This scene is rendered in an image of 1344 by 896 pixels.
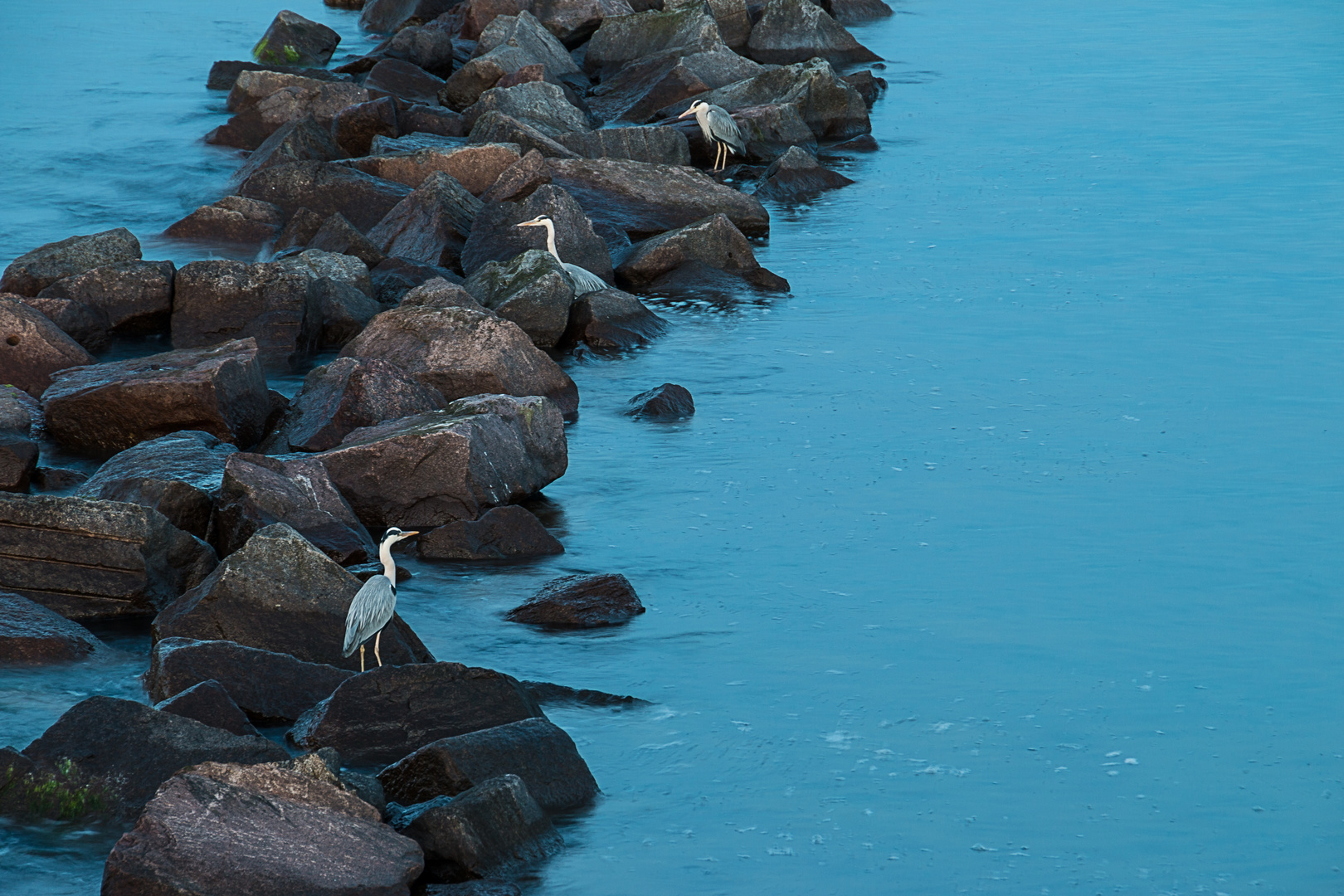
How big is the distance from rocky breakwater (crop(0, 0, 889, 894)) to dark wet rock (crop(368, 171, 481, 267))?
0.12 ft

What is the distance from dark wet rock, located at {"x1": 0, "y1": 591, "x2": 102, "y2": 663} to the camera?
8.39m

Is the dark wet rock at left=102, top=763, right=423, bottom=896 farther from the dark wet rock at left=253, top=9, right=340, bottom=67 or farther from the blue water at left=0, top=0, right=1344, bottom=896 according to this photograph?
the dark wet rock at left=253, top=9, right=340, bottom=67

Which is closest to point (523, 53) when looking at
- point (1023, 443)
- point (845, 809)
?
point (1023, 443)

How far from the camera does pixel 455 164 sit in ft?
59.7

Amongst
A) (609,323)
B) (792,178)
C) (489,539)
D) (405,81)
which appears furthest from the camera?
(405,81)

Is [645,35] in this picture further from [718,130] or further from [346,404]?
[346,404]

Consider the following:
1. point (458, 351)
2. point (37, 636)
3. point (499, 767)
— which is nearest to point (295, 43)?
point (458, 351)

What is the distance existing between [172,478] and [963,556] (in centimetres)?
548

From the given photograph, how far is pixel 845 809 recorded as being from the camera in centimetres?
743

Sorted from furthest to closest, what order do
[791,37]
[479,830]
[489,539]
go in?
[791,37] < [489,539] < [479,830]

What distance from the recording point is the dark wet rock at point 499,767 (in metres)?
6.97

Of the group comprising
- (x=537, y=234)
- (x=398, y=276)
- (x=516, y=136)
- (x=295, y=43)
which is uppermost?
(x=295, y=43)

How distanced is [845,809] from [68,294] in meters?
10.2

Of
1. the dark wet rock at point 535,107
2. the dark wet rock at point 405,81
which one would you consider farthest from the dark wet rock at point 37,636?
the dark wet rock at point 405,81
